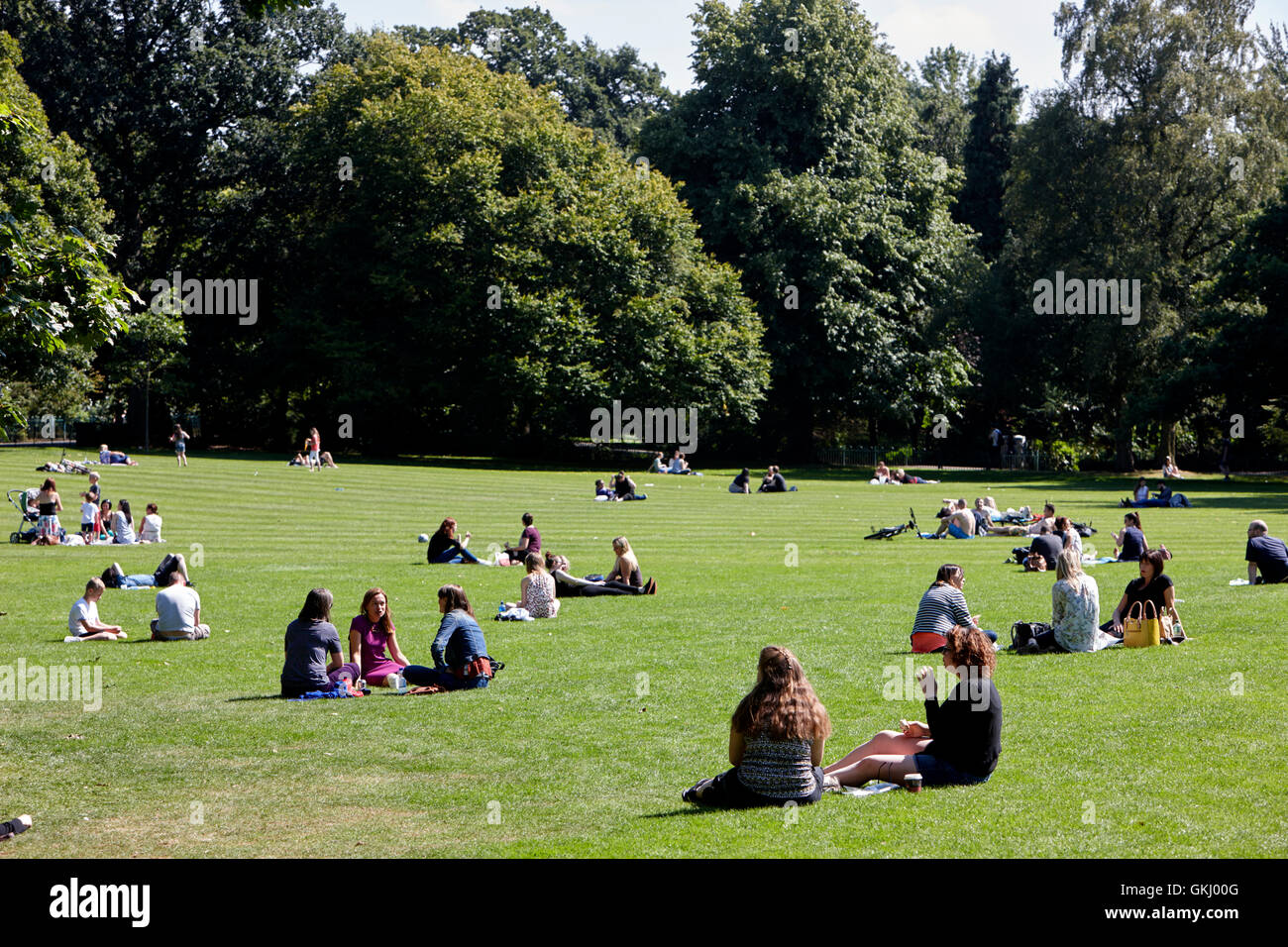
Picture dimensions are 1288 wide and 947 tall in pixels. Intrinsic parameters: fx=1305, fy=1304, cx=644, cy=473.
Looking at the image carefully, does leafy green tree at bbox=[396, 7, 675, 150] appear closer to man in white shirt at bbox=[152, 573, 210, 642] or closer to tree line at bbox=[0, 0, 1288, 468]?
tree line at bbox=[0, 0, 1288, 468]

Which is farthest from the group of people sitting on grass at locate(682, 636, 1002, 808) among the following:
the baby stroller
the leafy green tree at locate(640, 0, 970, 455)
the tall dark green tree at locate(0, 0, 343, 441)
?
the leafy green tree at locate(640, 0, 970, 455)

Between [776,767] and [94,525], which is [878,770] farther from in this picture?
[94,525]

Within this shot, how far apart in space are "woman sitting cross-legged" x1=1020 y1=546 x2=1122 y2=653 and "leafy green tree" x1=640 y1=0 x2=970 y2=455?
48914 millimetres

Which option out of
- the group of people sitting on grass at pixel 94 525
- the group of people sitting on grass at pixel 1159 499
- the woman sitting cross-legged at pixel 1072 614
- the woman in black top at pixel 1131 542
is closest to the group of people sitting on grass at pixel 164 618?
the woman sitting cross-legged at pixel 1072 614

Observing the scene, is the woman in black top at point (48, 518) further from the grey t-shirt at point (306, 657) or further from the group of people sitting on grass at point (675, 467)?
the group of people sitting on grass at point (675, 467)

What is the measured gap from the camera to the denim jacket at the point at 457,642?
13438mm

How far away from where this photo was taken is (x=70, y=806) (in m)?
9.00

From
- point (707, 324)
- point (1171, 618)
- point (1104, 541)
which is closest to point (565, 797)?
point (1171, 618)

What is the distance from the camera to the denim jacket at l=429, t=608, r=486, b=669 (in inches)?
529

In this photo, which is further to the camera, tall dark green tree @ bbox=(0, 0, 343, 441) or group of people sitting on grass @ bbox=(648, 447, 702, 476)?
tall dark green tree @ bbox=(0, 0, 343, 441)

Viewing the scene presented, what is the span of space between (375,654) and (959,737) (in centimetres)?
701

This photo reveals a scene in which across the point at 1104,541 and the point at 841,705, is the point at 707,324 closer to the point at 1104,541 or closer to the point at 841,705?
the point at 1104,541

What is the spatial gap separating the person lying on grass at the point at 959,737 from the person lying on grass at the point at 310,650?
5.83m
